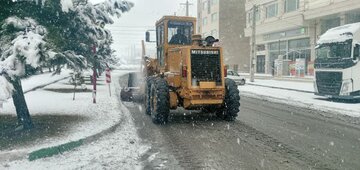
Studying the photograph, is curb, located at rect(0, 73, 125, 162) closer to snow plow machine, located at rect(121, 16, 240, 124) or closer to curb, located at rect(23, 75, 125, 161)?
curb, located at rect(23, 75, 125, 161)

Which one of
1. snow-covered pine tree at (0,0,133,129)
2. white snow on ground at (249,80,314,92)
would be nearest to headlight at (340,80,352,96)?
white snow on ground at (249,80,314,92)

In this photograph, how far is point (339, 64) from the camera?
1731 cm

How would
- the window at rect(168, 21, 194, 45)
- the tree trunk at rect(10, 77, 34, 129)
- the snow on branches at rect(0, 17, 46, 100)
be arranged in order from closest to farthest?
the snow on branches at rect(0, 17, 46, 100), the tree trunk at rect(10, 77, 34, 129), the window at rect(168, 21, 194, 45)

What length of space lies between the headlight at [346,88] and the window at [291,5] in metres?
27.3

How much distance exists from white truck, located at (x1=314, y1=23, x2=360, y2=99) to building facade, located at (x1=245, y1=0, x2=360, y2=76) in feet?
37.0

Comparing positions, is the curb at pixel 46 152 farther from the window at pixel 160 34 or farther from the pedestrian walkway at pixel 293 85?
the pedestrian walkway at pixel 293 85

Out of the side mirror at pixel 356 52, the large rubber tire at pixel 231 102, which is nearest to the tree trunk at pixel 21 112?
the large rubber tire at pixel 231 102

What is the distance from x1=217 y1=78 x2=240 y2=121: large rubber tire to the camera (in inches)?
427

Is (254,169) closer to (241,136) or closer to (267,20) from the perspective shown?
(241,136)

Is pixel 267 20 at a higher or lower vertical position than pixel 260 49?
higher

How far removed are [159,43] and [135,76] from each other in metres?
5.29

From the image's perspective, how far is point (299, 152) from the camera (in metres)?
7.23

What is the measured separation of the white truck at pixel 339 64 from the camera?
16812mm

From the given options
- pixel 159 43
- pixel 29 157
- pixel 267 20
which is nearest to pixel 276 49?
pixel 267 20
